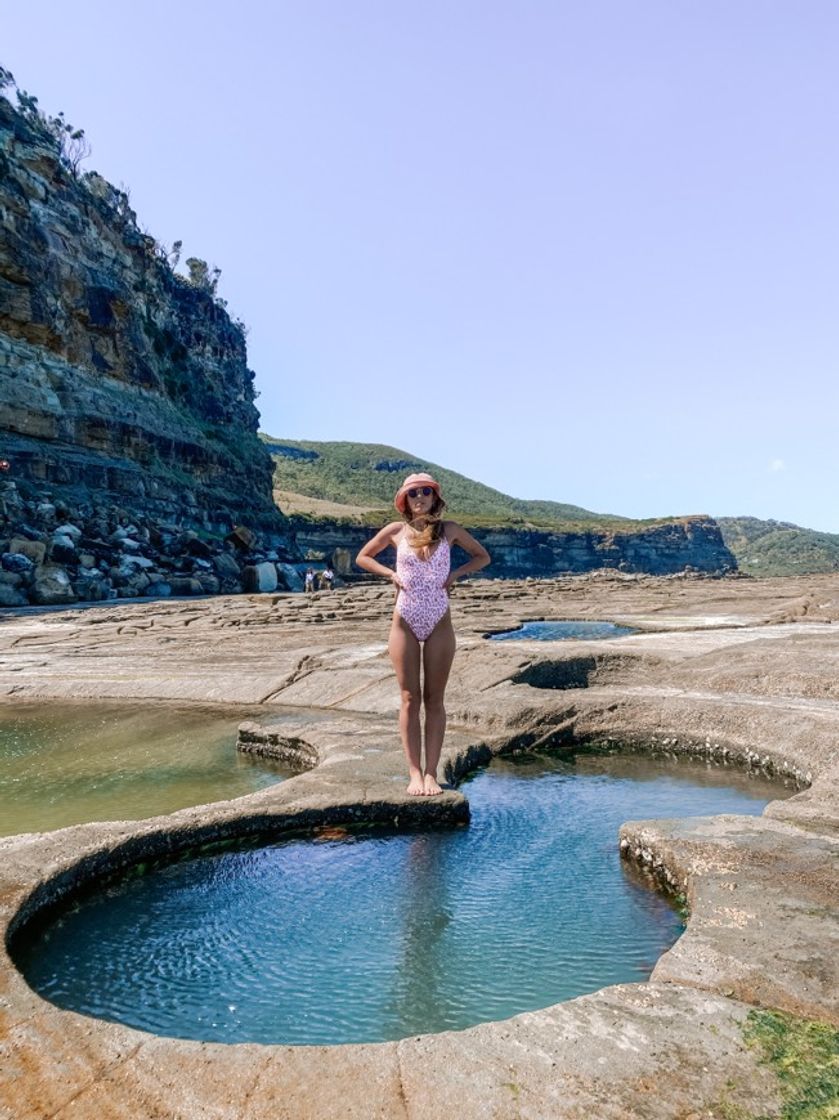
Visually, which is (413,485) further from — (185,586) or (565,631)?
(185,586)

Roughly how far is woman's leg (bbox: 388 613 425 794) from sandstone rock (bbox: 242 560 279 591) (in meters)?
29.5

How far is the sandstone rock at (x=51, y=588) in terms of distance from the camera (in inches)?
937

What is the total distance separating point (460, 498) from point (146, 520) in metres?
85.9

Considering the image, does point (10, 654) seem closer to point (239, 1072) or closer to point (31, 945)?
point (31, 945)

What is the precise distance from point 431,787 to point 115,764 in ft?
9.81

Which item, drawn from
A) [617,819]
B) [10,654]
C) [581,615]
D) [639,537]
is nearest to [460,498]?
[639,537]

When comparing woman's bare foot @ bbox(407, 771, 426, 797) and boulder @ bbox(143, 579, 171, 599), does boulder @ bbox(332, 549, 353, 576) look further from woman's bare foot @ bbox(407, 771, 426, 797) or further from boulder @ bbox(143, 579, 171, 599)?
woman's bare foot @ bbox(407, 771, 426, 797)

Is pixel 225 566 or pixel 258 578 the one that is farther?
pixel 225 566

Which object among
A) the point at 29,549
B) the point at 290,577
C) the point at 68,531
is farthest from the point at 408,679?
the point at 290,577

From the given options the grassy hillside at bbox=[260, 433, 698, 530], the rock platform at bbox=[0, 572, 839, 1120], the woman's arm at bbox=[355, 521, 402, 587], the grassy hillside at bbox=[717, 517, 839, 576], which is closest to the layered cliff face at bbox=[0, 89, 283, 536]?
the rock platform at bbox=[0, 572, 839, 1120]

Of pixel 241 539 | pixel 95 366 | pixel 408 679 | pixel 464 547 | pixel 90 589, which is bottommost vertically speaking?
pixel 90 589

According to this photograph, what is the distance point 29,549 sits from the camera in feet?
84.5

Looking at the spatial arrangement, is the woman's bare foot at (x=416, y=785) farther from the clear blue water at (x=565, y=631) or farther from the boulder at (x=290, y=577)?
the boulder at (x=290, y=577)

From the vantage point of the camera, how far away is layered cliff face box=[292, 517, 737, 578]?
6838cm
